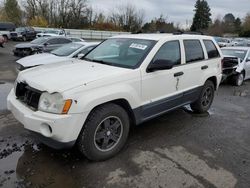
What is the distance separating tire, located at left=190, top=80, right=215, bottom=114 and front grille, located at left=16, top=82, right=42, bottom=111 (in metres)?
3.57

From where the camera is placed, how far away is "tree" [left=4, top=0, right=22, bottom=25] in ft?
174

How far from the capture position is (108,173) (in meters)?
3.52

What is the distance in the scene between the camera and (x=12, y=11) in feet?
175

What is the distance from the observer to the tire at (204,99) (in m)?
5.85

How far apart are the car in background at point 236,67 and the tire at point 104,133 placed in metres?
7.18

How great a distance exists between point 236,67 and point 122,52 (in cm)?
689

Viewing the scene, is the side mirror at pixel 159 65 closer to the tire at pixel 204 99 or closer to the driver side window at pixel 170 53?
the driver side window at pixel 170 53

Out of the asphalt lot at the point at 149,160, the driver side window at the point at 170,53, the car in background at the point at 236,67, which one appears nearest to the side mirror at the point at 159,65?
the driver side window at the point at 170,53

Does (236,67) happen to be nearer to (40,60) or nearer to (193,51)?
(193,51)

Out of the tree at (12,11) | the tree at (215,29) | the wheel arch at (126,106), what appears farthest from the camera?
the tree at (215,29)

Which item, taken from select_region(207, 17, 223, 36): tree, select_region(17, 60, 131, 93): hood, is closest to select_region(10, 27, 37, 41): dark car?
select_region(17, 60, 131, 93): hood

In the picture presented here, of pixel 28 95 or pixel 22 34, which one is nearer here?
pixel 28 95

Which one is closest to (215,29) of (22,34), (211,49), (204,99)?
(22,34)

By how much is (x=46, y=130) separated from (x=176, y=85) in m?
2.53
